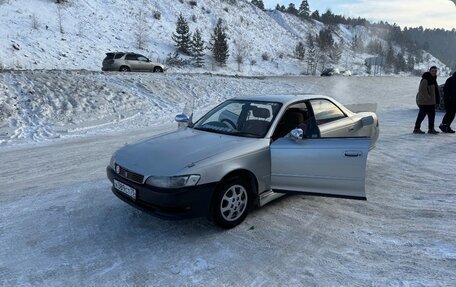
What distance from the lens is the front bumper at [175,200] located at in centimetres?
366

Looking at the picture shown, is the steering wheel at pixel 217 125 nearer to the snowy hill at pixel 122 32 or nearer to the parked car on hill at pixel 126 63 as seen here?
the parked car on hill at pixel 126 63

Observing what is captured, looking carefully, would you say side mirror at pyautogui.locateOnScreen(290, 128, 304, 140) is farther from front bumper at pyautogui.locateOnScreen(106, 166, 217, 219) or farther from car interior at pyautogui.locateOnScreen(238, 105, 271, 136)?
front bumper at pyautogui.locateOnScreen(106, 166, 217, 219)

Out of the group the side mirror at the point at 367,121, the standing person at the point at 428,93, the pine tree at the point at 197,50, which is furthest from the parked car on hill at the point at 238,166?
the pine tree at the point at 197,50

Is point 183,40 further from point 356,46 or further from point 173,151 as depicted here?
point 356,46

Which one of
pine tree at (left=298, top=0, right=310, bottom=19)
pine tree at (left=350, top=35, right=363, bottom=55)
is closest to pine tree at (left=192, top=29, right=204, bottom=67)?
pine tree at (left=350, top=35, right=363, bottom=55)

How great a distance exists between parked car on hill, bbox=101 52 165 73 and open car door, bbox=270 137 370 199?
20.8 meters

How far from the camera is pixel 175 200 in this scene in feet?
12.0

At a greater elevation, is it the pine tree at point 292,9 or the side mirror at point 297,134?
the pine tree at point 292,9

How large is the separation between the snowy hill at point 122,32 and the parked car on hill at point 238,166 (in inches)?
858

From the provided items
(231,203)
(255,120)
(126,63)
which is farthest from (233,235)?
(126,63)

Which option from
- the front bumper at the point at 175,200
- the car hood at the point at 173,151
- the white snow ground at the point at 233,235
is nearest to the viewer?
the white snow ground at the point at 233,235

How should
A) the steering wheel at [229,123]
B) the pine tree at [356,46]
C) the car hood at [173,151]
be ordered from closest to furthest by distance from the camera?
the car hood at [173,151], the steering wheel at [229,123], the pine tree at [356,46]

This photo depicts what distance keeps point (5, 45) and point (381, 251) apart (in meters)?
27.7

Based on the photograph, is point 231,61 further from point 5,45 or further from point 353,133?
point 353,133
